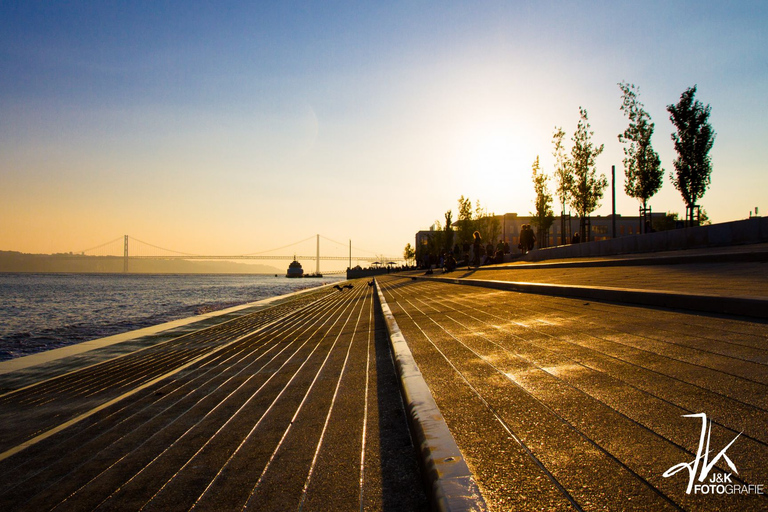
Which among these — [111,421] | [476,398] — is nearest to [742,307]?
[476,398]

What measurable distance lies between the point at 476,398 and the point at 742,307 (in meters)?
2.90

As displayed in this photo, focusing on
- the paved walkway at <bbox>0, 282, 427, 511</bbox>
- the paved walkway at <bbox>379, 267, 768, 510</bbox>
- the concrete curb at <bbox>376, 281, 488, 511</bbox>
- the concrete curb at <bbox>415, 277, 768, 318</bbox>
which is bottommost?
the paved walkway at <bbox>0, 282, 427, 511</bbox>

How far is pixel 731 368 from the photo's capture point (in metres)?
2.67

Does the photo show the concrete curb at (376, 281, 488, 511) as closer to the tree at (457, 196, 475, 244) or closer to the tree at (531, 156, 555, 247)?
the tree at (531, 156, 555, 247)

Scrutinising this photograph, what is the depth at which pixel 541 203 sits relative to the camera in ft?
121

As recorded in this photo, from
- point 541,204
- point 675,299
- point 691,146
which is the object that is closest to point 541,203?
point 541,204

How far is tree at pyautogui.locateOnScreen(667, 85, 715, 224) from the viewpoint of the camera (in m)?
24.3

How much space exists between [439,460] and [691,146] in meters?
29.2

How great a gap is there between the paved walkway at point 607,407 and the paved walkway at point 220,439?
17.3 inches

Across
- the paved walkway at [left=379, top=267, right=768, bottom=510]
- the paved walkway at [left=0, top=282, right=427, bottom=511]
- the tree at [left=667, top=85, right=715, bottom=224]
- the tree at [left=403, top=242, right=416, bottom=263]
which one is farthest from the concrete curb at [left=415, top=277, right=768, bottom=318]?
the tree at [left=403, top=242, right=416, bottom=263]

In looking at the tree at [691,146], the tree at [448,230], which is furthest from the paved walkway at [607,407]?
the tree at [448,230]

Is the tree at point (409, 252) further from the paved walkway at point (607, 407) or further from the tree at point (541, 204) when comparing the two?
the paved walkway at point (607, 407)

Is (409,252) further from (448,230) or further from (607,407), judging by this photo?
(607,407)

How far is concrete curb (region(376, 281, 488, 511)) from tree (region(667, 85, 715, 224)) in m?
27.8
